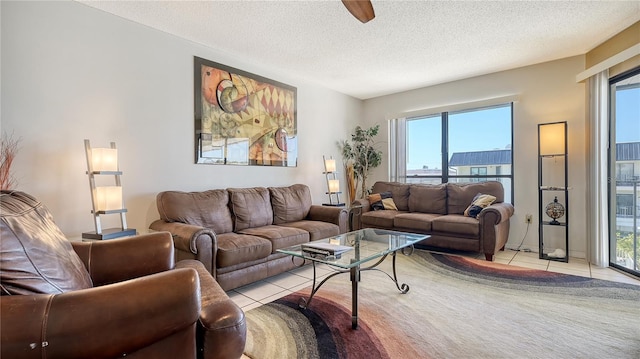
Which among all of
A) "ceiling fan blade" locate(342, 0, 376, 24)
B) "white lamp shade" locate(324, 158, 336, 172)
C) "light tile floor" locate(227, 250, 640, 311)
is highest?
"ceiling fan blade" locate(342, 0, 376, 24)

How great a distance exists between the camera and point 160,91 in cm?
300

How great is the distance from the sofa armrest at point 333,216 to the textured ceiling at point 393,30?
6.31 feet

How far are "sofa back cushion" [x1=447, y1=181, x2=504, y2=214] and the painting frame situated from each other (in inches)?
93.1

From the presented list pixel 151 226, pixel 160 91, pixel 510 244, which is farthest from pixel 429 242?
pixel 160 91

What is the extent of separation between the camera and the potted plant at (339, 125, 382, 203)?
210 inches

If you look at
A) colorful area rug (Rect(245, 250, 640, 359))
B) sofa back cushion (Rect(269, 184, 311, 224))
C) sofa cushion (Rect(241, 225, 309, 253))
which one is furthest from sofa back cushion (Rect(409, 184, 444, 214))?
sofa cushion (Rect(241, 225, 309, 253))

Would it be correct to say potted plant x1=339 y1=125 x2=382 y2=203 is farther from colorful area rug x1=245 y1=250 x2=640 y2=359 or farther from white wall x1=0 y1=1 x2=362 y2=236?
colorful area rug x1=245 y1=250 x2=640 y2=359

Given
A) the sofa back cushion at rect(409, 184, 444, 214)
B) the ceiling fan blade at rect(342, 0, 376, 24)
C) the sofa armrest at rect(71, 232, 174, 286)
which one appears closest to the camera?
the sofa armrest at rect(71, 232, 174, 286)

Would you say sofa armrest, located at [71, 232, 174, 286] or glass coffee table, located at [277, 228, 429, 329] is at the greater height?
sofa armrest, located at [71, 232, 174, 286]

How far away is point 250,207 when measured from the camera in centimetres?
337

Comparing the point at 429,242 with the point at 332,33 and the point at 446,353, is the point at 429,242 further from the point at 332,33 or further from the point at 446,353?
the point at 332,33

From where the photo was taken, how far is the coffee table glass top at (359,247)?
6.59ft

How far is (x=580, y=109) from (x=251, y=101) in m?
4.14

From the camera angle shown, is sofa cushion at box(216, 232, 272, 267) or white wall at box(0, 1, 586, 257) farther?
sofa cushion at box(216, 232, 272, 267)
